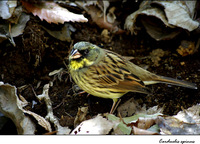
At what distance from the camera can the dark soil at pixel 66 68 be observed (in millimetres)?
3969

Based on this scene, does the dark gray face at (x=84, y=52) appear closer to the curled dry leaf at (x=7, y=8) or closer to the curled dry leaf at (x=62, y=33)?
the curled dry leaf at (x=62, y=33)

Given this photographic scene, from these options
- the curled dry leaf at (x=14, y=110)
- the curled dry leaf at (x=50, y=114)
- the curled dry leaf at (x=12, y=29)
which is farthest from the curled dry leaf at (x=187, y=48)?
the curled dry leaf at (x=14, y=110)

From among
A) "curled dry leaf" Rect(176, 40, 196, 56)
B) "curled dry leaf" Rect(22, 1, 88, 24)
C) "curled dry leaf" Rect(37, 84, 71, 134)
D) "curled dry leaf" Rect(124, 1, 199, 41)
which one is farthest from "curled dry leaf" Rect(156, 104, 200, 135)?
"curled dry leaf" Rect(22, 1, 88, 24)

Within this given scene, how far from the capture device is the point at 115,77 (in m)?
3.84

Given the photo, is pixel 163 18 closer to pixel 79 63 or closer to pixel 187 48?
pixel 187 48

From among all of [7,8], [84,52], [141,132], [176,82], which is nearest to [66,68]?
[84,52]

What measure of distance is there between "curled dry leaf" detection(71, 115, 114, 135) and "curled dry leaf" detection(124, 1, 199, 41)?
2.20 m

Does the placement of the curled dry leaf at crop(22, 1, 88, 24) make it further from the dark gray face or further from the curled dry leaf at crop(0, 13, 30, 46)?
the dark gray face

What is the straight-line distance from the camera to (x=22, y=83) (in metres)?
4.25

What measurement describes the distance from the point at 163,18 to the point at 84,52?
1.70 m

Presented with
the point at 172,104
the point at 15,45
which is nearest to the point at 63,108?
the point at 15,45

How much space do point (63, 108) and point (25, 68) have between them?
102cm
